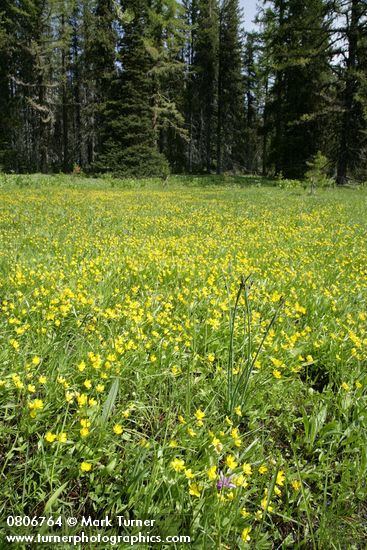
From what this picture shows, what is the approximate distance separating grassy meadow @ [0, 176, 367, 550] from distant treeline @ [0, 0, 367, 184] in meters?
18.6

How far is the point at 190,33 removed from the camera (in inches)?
1594

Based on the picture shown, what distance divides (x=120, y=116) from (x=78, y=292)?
2705cm

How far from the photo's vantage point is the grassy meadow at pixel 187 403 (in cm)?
153

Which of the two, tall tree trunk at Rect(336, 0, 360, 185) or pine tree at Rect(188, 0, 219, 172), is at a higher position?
pine tree at Rect(188, 0, 219, 172)

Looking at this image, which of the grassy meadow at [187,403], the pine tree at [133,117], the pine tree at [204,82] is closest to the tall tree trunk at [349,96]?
the pine tree at [133,117]

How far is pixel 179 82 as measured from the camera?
4119 centimetres

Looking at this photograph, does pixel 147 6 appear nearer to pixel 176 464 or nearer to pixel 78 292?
pixel 78 292

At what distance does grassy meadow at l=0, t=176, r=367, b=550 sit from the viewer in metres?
1.53

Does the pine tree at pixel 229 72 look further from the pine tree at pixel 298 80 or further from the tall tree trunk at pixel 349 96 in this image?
the tall tree trunk at pixel 349 96

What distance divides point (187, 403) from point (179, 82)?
148 feet

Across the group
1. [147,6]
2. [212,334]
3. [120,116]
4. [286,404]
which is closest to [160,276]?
[212,334]

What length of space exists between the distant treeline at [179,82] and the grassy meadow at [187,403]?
18.6 metres

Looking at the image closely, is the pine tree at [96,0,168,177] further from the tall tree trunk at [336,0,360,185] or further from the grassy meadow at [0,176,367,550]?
the grassy meadow at [0,176,367,550]

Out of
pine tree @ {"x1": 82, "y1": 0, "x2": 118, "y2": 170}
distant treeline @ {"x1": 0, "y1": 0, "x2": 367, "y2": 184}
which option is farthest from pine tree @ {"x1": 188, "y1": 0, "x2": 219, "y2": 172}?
pine tree @ {"x1": 82, "y1": 0, "x2": 118, "y2": 170}
